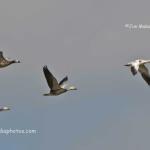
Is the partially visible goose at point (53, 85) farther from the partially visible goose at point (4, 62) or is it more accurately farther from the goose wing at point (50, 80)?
the partially visible goose at point (4, 62)

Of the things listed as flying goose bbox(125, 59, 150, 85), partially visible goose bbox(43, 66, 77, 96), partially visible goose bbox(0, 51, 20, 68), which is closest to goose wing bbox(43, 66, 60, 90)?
partially visible goose bbox(43, 66, 77, 96)

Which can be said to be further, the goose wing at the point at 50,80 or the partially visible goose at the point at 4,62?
the goose wing at the point at 50,80

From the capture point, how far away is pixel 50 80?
86.5 metres

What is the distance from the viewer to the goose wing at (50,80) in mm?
86169

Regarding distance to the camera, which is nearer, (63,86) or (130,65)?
(130,65)

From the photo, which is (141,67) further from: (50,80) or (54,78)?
(50,80)

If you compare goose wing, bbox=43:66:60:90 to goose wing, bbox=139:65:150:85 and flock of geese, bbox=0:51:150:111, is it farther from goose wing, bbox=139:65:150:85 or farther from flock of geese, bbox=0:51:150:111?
goose wing, bbox=139:65:150:85

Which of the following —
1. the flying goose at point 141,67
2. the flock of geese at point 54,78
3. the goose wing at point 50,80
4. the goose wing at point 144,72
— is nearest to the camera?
the flying goose at point 141,67

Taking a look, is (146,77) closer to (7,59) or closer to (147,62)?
(147,62)

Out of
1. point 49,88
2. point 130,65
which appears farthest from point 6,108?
point 130,65

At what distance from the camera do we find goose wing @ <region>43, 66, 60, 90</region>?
86169mm

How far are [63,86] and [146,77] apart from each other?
15.5ft

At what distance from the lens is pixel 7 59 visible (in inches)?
3361

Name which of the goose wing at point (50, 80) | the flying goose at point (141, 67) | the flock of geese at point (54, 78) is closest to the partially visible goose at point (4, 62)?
the flock of geese at point (54, 78)
